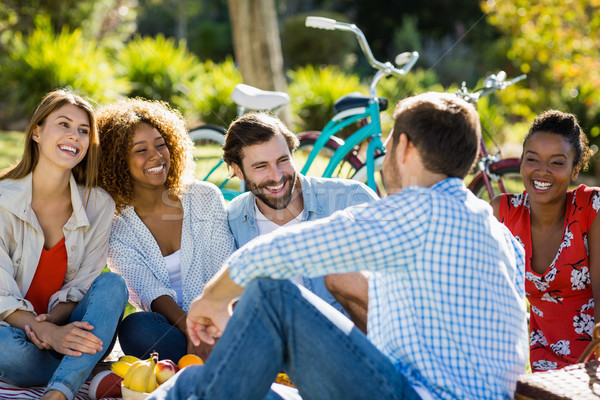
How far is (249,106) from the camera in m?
4.70

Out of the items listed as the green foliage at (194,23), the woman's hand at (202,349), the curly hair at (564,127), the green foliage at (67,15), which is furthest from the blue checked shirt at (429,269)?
the green foliage at (194,23)

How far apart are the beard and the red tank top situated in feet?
3.00

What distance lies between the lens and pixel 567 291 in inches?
115

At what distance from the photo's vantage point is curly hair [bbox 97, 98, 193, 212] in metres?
3.31

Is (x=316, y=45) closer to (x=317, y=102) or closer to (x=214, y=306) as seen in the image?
(x=317, y=102)

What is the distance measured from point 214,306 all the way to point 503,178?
3160mm

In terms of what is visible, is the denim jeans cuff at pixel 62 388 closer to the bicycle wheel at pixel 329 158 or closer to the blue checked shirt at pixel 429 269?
the blue checked shirt at pixel 429 269

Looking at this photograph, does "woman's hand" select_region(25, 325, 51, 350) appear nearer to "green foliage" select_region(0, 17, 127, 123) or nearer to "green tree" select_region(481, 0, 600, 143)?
"green foliage" select_region(0, 17, 127, 123)

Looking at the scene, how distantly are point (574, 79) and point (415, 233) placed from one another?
9.38 m

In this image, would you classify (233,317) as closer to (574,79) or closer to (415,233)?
(415,233)

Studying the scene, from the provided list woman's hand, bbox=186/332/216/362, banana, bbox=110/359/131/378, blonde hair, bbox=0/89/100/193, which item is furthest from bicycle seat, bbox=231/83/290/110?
banana, bbox=110/359/131/378

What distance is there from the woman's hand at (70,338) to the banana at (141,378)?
21 centimetres

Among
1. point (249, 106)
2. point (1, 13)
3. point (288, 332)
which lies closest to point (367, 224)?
point (288, 332)

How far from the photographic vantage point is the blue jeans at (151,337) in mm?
2969
